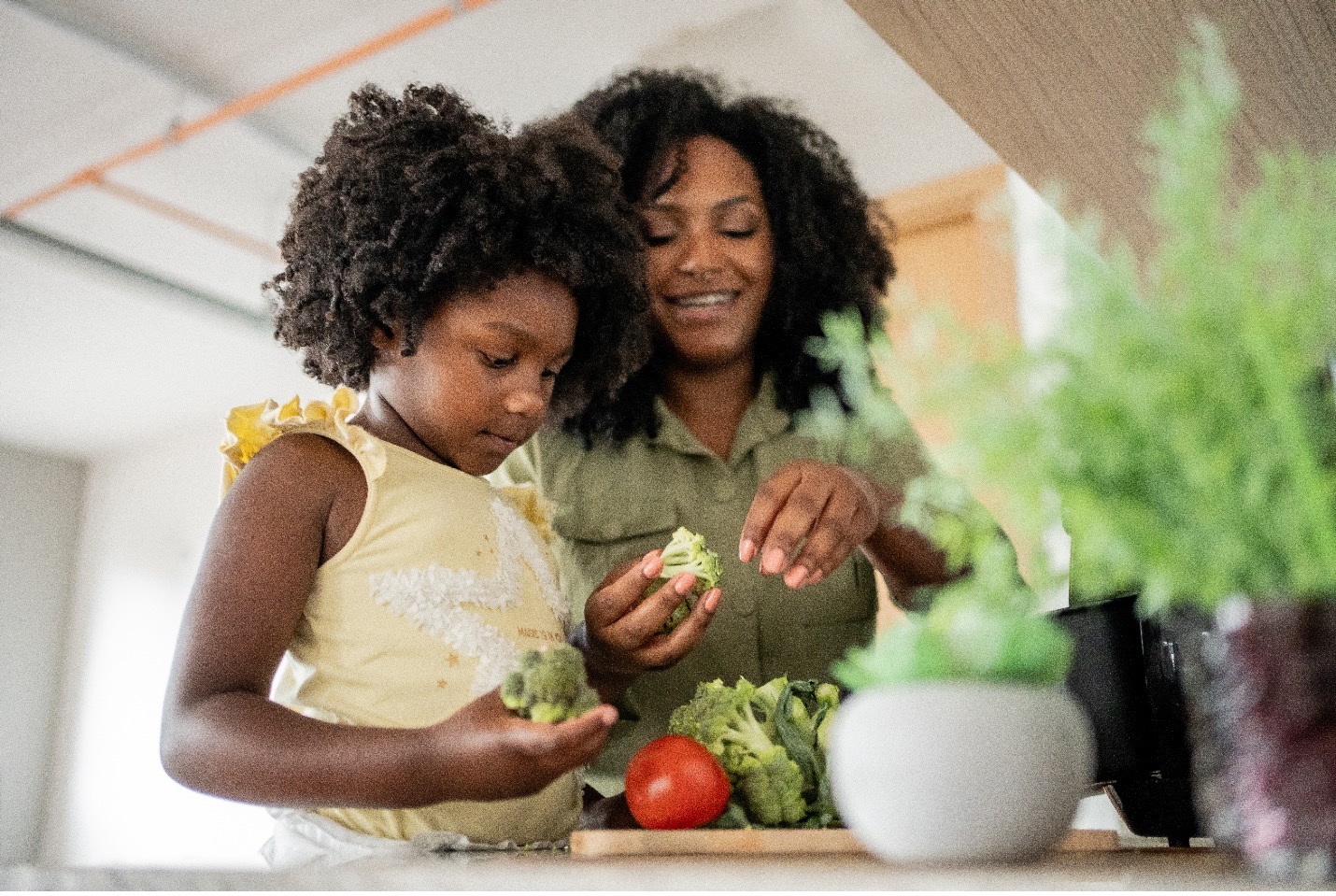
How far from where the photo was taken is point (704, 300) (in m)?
1.44

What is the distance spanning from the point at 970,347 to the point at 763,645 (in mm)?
981

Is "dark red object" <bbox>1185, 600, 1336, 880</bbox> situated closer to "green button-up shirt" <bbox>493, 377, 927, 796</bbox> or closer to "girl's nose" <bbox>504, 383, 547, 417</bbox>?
"girl's nose" <bbox>504, 383, 547, 417</bbox>

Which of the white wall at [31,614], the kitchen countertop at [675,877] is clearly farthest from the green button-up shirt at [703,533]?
the white wall at [31,614]

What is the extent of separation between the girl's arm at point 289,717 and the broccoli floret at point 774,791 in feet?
0.80

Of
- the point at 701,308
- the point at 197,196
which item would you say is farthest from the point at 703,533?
the point at 197,196

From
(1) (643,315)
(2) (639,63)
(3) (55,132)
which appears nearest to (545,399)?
(1) (643,315)

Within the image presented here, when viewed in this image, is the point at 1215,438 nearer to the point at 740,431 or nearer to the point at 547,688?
the point at 547,688

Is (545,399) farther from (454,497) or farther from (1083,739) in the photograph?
(1083,739)

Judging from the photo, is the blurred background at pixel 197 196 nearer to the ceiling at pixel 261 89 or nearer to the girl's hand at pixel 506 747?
the ceiling at pixel 261 89

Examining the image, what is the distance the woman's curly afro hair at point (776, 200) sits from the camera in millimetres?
1511

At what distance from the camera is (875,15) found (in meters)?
0.78

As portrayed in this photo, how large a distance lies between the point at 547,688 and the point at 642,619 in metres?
0.36

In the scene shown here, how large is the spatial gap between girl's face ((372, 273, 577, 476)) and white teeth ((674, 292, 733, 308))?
0.32 m

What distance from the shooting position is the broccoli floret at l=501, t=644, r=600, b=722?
1.83 ft
